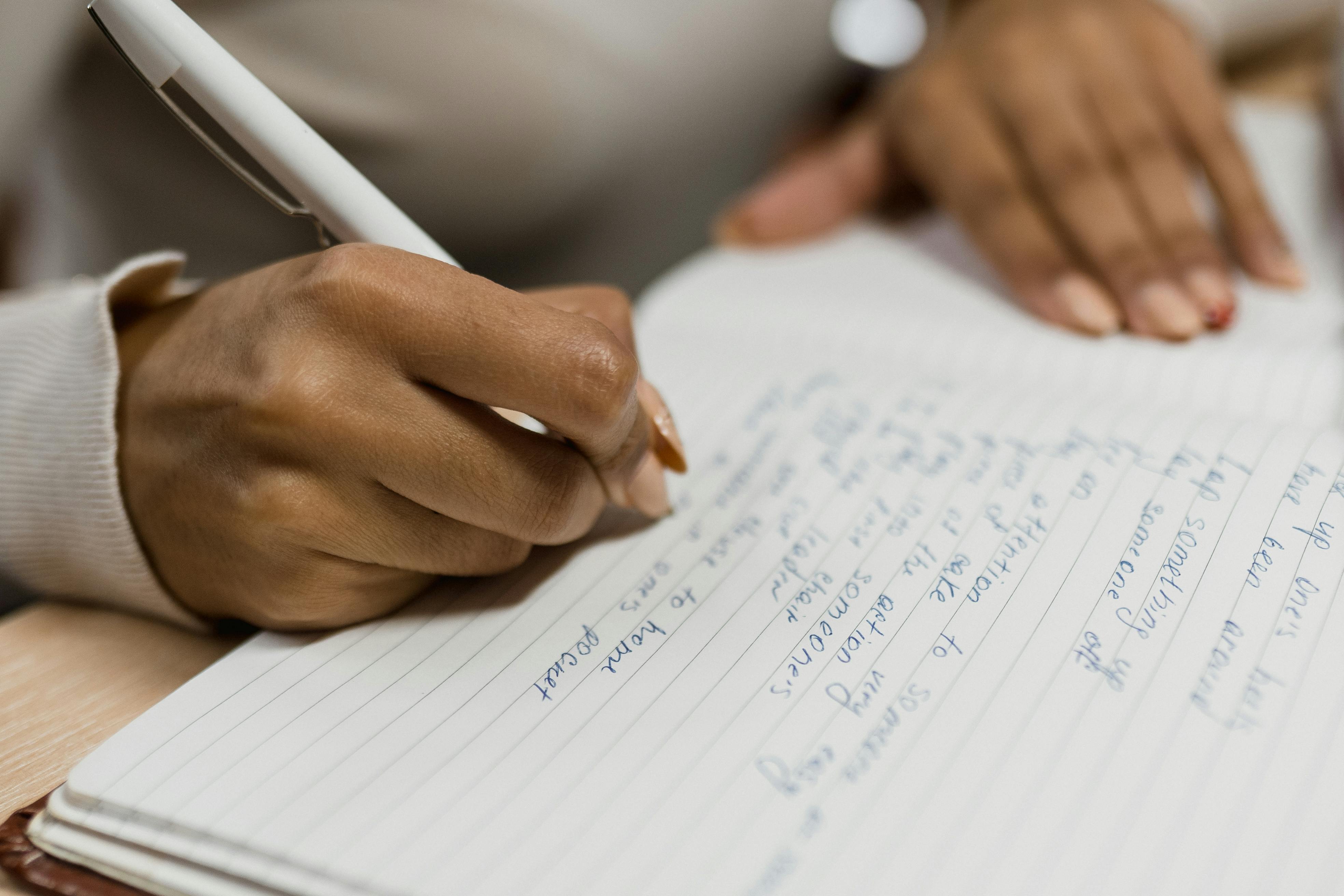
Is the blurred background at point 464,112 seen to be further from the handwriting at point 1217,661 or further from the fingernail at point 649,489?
the handwriting at point 1217,661

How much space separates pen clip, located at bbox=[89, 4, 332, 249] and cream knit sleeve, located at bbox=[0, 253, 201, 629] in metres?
0.06

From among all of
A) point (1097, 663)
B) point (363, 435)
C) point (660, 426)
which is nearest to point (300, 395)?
point (363, 435)

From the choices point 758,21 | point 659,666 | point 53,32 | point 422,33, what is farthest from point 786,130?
point 659,666

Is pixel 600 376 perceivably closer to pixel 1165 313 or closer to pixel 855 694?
pixel 855 694

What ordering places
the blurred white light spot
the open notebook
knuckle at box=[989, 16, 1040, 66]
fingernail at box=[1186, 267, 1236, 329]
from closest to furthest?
the open notebook, fingernail at box=[1186, 267, 1236, 329], knuckle at box=[989, 16, 1040, 66], the blurred white light spot

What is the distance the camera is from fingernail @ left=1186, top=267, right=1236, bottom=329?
42cm

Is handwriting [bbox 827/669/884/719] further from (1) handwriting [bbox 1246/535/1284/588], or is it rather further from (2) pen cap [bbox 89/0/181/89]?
(2) pen cap [bbox 89/0/181/89]

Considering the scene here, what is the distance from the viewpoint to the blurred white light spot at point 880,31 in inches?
34.3

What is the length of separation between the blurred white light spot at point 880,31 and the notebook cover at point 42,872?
2.77ft

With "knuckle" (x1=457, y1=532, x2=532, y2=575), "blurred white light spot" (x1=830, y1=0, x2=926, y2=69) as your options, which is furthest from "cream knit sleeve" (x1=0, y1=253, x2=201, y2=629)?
"blurred white light spot" (x1=830, y1=0, x2=926, y2=69)

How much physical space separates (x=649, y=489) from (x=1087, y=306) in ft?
0.86

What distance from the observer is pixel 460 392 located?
0.27 metres

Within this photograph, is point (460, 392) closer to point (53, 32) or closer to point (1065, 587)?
point (1065, 587)

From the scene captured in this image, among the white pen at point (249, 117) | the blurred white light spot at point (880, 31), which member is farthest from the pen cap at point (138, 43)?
the blurred white light spot at point (880, 31)
